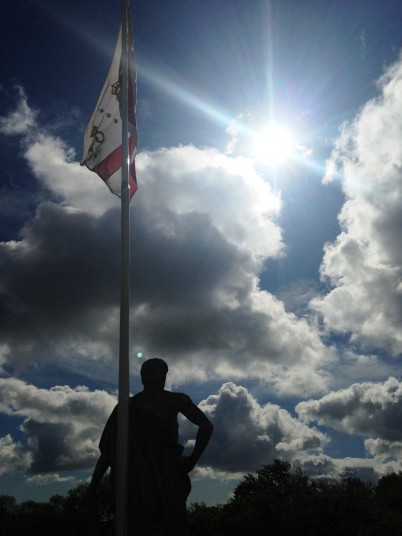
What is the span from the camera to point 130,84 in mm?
9492

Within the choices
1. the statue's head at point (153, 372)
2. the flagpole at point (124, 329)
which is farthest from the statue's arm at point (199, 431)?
the flagpole at point (124, 329)

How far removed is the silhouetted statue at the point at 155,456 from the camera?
17.8 ft

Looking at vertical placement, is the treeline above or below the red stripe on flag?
below

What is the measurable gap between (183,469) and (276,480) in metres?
77.7

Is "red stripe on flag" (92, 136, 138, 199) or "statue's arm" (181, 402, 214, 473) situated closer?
"statue's arm" (181, 402, 214, 473)

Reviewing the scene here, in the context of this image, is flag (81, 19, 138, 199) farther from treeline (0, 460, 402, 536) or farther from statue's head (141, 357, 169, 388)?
treeline (0, 460, 402, 536)

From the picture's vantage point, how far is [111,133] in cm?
940

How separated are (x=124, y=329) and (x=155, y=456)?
72.4 inches

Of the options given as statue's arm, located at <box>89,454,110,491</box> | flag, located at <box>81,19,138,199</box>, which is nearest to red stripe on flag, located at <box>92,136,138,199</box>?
flag, located at <box>81,19,138,199</box>

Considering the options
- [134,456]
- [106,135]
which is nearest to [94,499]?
[134,456]

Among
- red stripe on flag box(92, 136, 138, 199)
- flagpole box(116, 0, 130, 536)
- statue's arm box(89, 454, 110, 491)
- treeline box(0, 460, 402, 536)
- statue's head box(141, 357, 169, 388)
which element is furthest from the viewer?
treeline box(0, 460, 402, 536)

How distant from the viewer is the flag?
30.3 ft

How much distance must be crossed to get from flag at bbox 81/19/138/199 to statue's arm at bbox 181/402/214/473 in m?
4.67

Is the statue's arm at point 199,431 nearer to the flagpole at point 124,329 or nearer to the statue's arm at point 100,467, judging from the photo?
the flagpole at point 124,329
